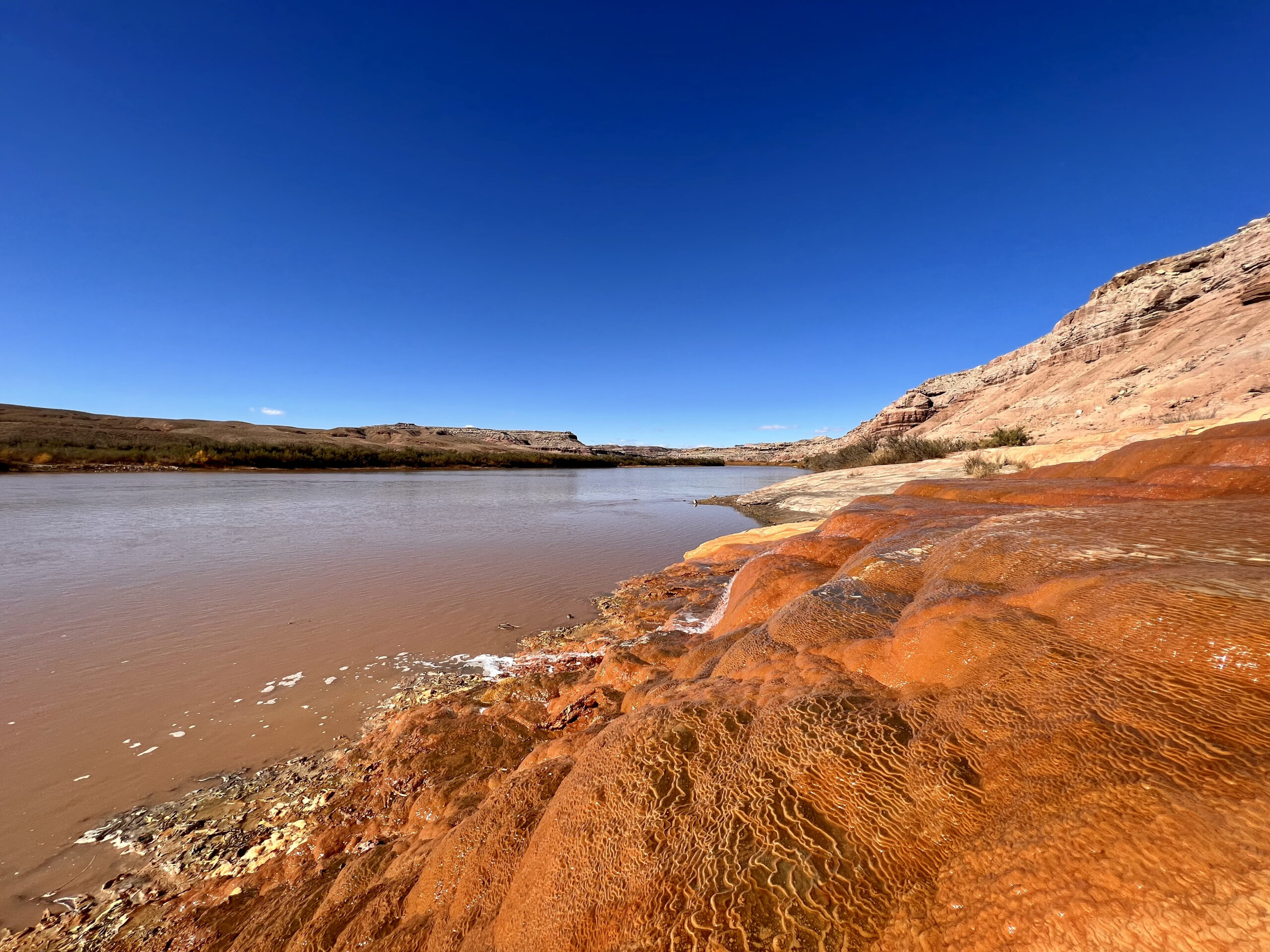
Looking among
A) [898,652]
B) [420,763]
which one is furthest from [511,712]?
[898,652]

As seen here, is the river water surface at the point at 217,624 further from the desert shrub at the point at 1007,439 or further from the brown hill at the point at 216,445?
the brown hill at the point at 216,445

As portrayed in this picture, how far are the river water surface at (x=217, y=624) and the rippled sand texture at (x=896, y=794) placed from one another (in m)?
1.26

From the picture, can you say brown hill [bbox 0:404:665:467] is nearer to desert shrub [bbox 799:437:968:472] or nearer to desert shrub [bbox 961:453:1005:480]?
desert shrub [bbox 799:437:968:472]

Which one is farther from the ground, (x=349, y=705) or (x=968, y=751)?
(x=968, y=751)

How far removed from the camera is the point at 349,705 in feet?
13.8

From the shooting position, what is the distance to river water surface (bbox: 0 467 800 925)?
328 centimetres

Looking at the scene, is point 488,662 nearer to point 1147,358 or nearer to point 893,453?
point 893,453

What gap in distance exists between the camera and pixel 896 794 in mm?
1435

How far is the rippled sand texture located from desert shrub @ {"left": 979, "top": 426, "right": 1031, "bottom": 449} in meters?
16.0

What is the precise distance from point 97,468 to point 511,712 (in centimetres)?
4557

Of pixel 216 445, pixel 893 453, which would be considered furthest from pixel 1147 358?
pixel 216 445

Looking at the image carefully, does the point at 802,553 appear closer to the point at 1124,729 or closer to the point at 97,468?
the point at 1124,729

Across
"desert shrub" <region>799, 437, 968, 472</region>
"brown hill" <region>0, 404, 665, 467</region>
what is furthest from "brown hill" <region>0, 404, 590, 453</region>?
"desert shrub" <region>799, 437, 968, 472</region>

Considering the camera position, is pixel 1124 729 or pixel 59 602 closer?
pixel 1124 729
